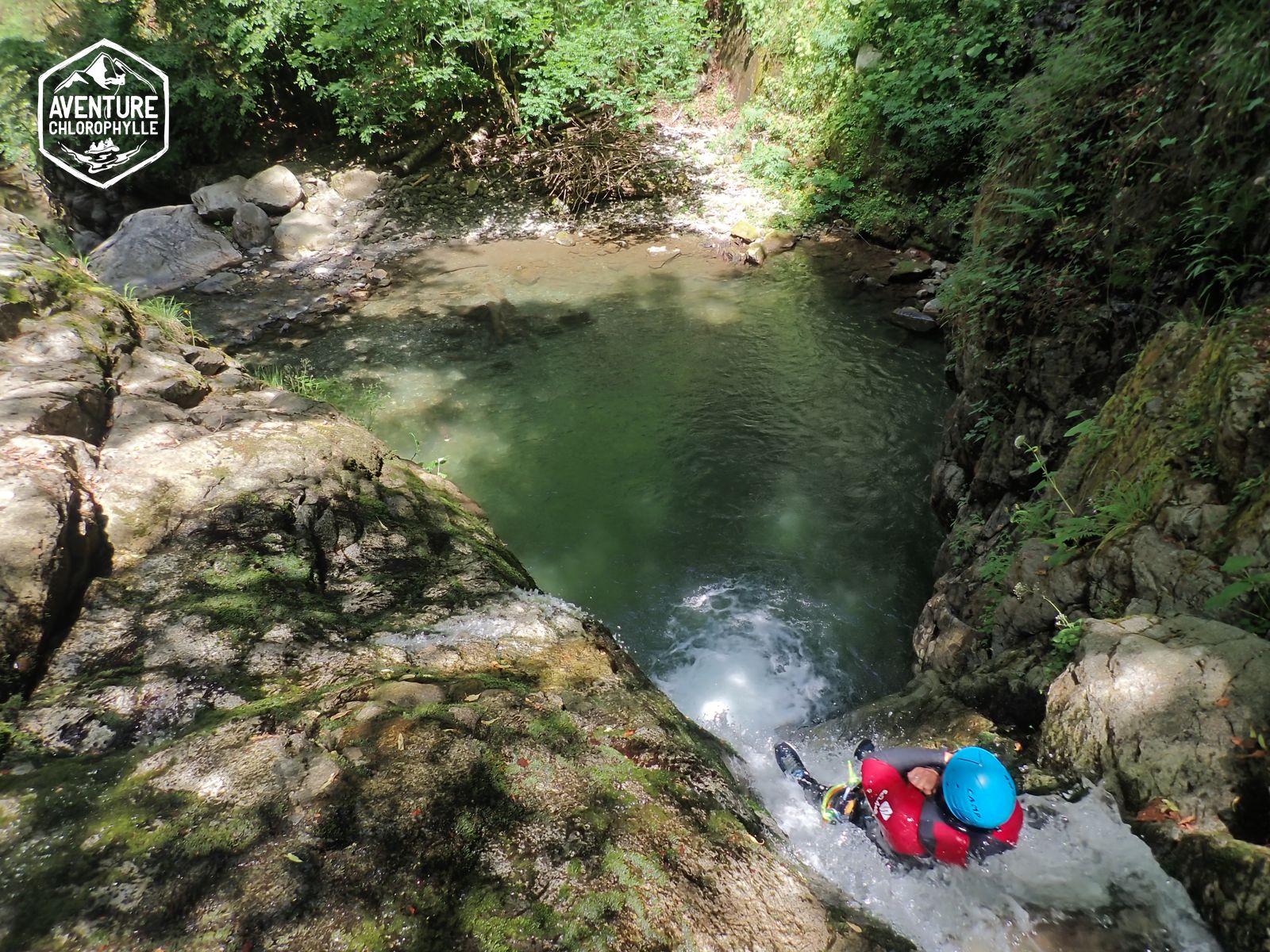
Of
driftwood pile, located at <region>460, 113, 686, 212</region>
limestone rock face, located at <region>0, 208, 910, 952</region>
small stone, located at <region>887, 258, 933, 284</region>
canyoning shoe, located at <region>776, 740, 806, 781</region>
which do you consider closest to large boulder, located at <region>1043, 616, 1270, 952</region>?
limestone rock face, located at <region>0, 208, 910, 952</region>

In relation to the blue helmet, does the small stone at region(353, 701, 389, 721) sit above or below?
above

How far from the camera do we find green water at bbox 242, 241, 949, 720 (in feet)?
17.7

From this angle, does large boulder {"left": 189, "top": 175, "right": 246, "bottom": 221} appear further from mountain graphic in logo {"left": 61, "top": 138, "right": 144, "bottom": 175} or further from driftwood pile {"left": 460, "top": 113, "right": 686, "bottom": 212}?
driftwood pile {"left": 460, "top": 113, "right": 686, "bottom": 212}

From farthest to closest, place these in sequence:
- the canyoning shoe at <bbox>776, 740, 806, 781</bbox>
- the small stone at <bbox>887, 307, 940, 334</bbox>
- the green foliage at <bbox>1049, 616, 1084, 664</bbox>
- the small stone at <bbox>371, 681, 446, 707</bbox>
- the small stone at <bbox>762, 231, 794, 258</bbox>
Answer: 1. the small stone at <bbox>762, 231, 794, 258</bbox>
2. the small stone at <bbox>887, 307, 940, 334</bbox>
3. the canyoning shoe at <bbox>776, 740, 806, 781</bbox>
4. the green foliage at <bbox>1049, 616, 1084, 664</bbox>
5. the small stone at <bbox>371, 681, 446, 707</bbox>

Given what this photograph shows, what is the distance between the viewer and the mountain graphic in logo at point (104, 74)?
13102 millimetres

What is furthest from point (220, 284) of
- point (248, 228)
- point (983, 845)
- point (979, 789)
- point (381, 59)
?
point (983, 845)

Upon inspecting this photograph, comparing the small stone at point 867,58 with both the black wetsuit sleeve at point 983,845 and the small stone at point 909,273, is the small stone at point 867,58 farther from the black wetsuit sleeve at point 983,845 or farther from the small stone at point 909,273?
the black wetsuit sleeve at point 983,845

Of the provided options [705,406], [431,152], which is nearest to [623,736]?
[705,406]

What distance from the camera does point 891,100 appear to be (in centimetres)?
1113

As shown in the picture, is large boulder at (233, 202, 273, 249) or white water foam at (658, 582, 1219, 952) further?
large boulder at (233, 202, 273, 249)

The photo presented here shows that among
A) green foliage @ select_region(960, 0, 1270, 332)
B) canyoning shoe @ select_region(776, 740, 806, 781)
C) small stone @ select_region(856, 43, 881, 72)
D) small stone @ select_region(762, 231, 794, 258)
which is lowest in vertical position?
canyoning shoe @ select_region(776, 740, 806, 781)

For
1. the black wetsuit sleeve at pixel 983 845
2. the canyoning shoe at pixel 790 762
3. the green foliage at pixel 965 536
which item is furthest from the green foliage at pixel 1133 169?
the canyoning shoe at pixel 790 762

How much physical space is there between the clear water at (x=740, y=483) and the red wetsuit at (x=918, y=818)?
112 millimetres

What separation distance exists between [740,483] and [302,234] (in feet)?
34.4
